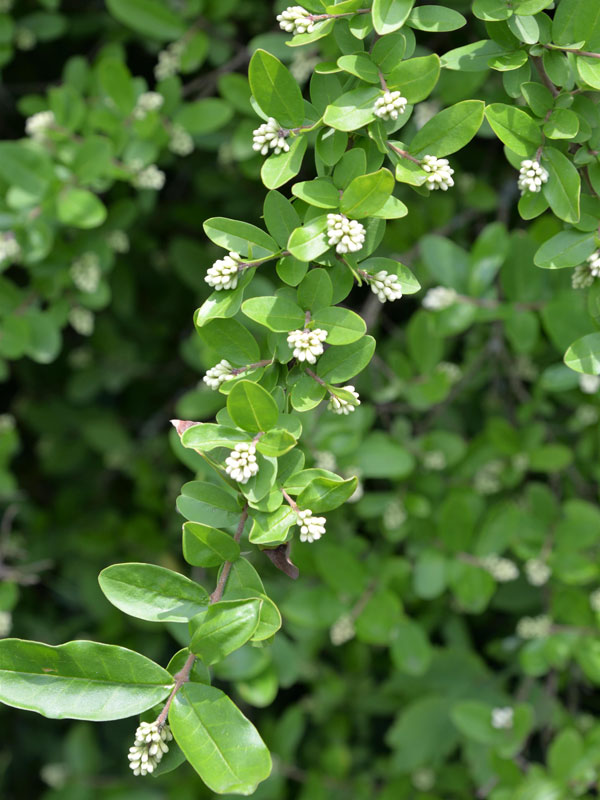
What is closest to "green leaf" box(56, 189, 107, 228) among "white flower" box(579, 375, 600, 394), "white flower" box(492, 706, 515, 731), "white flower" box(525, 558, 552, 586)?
"white flower" box(579, 375, 600, 394)

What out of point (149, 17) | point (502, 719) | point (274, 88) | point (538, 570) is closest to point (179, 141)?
point (149, 17)

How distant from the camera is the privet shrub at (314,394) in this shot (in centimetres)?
92

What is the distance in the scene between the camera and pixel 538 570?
1.92 metres

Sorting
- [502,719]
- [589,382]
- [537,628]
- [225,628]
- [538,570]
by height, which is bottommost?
[502,719]

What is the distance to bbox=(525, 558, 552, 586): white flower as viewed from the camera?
6.24 ft

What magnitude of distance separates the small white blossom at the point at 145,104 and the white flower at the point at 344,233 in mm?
1062

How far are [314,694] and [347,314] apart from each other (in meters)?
1.77

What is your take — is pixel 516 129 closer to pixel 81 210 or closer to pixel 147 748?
pixel 147 748

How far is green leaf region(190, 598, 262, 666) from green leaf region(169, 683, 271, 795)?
44 mm

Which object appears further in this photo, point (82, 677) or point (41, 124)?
point (41, 124)

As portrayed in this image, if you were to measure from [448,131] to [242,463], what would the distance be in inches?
18.8

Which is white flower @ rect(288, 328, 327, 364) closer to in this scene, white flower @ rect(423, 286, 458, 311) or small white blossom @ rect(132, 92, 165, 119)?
white flower @ rect(423, 286, 458, 311)

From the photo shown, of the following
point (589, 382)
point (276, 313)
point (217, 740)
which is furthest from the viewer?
point (589, 382)

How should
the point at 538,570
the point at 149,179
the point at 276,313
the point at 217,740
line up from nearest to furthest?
the point at 217,740 < the point at 276,313 < the point at 149,179 < the point at 538,570
